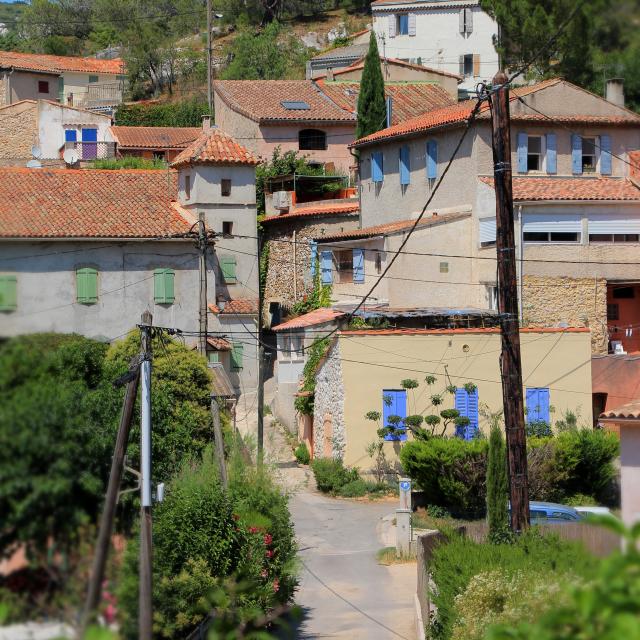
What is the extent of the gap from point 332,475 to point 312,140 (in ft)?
82.1

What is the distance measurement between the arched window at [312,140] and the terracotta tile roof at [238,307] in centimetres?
1329

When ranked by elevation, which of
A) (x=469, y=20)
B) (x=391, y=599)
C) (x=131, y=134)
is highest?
(x=469, y=20)

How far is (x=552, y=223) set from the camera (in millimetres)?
38625

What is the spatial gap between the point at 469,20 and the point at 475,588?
63743 millimetres

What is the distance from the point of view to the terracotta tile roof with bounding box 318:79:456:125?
187ft

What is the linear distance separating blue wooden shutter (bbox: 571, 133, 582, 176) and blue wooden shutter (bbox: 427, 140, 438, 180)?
448cm

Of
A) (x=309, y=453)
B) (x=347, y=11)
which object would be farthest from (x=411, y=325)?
(x=347, y=11)

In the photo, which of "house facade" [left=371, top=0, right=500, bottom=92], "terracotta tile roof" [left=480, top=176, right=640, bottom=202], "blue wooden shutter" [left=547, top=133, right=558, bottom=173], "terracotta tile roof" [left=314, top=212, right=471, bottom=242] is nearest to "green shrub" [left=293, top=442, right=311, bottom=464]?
"terracotta tile roof" [left=314, top=212, right=471, bottom=242]

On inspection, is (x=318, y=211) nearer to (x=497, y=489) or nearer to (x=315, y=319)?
(x=315, y=319)

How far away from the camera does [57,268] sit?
37.2 meters

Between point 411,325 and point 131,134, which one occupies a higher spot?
point 131,134

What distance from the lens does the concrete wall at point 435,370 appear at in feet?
113

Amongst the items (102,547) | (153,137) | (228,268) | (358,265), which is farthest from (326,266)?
(102,547)

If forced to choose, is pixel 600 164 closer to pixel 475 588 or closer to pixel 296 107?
pixel 296 107
